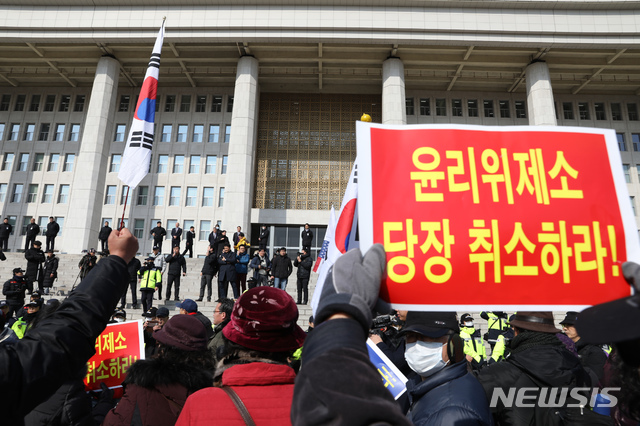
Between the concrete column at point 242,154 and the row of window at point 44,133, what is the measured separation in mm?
13793

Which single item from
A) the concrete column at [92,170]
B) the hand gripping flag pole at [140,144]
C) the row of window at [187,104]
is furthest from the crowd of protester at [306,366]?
the row of window at [187,104]

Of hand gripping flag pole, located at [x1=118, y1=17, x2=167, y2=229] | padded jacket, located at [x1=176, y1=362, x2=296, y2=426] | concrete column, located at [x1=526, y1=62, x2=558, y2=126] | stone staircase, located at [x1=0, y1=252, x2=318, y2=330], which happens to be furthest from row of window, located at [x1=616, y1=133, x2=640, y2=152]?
padded jacket, located at [x1=176, y1=362, x2=296, y2=426]

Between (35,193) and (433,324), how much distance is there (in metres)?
35.7

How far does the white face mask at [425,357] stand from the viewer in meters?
2.40

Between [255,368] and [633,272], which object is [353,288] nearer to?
[255,368]

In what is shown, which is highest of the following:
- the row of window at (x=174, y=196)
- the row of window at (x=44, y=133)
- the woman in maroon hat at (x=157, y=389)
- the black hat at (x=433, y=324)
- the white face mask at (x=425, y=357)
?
the row of window at (x=44, y=133)

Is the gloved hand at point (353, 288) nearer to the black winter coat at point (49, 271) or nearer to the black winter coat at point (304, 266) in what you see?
the black winter coat at point (304, 266)

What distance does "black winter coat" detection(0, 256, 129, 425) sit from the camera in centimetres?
118

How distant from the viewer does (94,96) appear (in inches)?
1093

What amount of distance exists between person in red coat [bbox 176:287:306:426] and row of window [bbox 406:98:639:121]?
32295 mm

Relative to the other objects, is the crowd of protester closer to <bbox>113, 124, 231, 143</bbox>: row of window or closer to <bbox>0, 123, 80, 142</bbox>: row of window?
<bbox>113, 124, 231, 143</bbox>: row of window

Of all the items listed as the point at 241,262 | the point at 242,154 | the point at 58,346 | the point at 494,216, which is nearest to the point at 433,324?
the point at 494,216

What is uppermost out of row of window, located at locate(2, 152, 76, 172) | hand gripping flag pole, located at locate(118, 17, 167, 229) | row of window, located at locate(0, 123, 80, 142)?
row of window, located at locate(0, 123, 80, 142)

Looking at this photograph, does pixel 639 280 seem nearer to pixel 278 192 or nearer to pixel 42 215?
pixel 278 192
